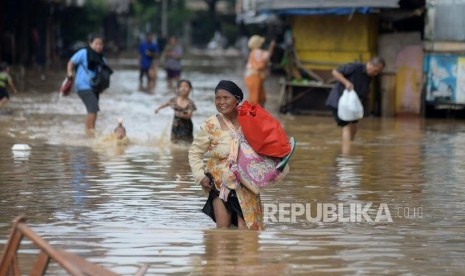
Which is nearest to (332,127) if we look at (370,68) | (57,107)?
(370,68)

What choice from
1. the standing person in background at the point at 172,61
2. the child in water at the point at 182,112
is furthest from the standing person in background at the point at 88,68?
the standing person in background at the point at 172,61

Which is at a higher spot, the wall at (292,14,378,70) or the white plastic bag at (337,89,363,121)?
the wall at (292,14,378,70)

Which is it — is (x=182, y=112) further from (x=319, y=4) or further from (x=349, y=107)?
(x=319, y=4)

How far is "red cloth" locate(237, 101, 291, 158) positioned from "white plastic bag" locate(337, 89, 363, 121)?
7.39 meters

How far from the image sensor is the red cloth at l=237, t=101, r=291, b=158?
829 centimetres

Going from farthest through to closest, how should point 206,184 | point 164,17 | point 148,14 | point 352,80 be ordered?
point 148,14, point 164,17, point 352,80, point 206,184

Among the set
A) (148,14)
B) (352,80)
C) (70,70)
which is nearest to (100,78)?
(70,70)

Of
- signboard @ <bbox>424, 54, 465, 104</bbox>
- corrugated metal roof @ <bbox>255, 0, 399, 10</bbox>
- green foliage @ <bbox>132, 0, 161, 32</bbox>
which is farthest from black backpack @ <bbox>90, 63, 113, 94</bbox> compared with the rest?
green foliage @ <bbox>132, 0, 161, 32</bbox>

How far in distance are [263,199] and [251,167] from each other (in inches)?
101

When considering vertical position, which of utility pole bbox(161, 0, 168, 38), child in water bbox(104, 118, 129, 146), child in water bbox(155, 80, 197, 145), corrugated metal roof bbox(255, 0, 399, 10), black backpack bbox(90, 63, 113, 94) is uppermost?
corrugated metal roof bbox(255, 0, 399, 10)

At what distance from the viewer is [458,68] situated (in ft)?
70.2

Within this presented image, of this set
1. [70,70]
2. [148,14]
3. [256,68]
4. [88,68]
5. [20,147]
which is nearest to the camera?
[20,147]

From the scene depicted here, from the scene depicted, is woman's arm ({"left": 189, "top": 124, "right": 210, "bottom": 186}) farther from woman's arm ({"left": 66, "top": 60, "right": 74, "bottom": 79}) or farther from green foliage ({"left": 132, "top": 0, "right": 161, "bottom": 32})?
green foliage ({"left": 132, "top": 0, "right": 161, "bottom": 32})

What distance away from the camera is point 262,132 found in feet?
27.2
